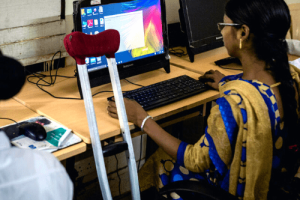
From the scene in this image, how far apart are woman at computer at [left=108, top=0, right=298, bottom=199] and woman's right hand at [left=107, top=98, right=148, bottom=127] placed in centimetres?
11

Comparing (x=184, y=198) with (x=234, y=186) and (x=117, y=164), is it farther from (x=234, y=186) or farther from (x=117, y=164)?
(x=117, y=164)

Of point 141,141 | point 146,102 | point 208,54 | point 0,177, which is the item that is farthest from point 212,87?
point 0,177

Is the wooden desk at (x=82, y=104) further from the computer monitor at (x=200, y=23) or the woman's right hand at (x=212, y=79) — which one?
the computer monitor at (x=200, y=23)

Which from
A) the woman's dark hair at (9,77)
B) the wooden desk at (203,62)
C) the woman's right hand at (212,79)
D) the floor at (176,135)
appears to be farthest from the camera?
the floor at (176,135)

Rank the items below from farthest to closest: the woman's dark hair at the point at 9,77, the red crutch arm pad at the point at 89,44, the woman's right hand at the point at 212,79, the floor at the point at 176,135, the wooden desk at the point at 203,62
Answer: the floor at the point at 176,135 < the wooden desk at the point at 203,62 < the woman's right hand at the point at 212,79 < the red crutch arm pad at the point at 89,44 < the woman's dark hair at the point at 9,77

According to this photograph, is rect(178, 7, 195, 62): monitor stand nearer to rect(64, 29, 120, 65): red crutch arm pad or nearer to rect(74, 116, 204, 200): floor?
rect(74, 116, 204, 200): floor

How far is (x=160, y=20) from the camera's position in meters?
1.63

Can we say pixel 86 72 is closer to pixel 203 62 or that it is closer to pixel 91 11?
pixel 91 11

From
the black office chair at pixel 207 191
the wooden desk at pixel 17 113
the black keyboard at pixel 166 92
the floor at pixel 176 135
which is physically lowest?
the floor at pixel 176 135

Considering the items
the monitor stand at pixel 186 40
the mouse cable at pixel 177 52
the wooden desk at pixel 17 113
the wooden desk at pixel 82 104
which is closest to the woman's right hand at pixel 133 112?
the wooden desk at pixel 82 104

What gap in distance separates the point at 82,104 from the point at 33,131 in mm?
335

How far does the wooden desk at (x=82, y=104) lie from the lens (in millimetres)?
1174

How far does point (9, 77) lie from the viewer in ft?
1.64

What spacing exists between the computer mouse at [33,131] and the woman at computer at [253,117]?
42 centimetres
